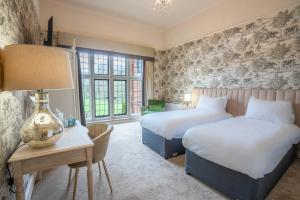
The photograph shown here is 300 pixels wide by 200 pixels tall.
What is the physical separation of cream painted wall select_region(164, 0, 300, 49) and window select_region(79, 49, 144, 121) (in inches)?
63.6

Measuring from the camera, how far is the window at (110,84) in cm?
462

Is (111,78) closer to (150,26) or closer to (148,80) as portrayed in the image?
(148,80)

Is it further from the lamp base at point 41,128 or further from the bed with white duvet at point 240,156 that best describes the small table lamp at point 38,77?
the bed with white duvet at point 240,156

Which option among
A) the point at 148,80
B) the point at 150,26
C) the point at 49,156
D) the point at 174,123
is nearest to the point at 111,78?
the point at 148,80

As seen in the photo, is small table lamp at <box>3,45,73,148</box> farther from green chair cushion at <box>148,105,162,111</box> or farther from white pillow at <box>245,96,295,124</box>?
green chair cushion at <box>148,105,162,111</box>

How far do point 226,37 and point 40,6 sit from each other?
432cm

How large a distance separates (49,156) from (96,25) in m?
3.97

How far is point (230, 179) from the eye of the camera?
5.65 feet

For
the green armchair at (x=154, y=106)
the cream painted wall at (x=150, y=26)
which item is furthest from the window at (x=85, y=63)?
the green armchair at (x=154, y=106)

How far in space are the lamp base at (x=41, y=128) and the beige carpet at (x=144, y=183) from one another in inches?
36.3

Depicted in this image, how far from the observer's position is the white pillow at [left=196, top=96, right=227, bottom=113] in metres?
3.53

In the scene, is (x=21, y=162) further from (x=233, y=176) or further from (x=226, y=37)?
(x=226, y=37)

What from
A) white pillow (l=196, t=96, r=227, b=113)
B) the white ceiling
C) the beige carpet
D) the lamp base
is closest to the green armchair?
white pillow (l=196, t=96, r=227, b=113)

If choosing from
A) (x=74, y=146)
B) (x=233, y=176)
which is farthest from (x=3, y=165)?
(x=233, y=176)
